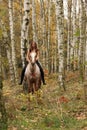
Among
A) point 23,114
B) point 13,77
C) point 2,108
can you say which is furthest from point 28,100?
point 13,77

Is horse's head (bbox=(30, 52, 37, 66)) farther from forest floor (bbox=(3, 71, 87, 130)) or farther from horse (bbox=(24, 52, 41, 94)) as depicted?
forest floor (bbox=(3, 71, 87, 130))

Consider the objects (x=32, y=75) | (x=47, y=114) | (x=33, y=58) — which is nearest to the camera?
(x=47, y=114)

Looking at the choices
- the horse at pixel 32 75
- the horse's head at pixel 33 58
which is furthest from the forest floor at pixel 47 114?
the horse's head at pixel 33 58

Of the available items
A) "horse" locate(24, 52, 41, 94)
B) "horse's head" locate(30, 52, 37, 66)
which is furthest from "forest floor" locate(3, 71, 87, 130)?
"horse's head" locate(30, 52, 37, 66)

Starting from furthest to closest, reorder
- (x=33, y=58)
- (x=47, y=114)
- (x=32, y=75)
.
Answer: (x=32, y=75)
(x=33, y=58)
(x=47, y=114)

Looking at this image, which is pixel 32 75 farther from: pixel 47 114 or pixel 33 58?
pixel 47 114

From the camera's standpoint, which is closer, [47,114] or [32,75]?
[47,114]

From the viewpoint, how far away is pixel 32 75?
13820 mm

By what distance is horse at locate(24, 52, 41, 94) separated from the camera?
1339cm

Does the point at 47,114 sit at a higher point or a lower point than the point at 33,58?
lower

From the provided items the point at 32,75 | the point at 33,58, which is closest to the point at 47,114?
the point at 33,58

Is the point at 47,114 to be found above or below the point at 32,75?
below

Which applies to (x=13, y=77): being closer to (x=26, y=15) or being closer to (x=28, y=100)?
(x=26, y=15)

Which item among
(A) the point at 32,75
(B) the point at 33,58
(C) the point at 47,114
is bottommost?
(C) the point at 47,114
